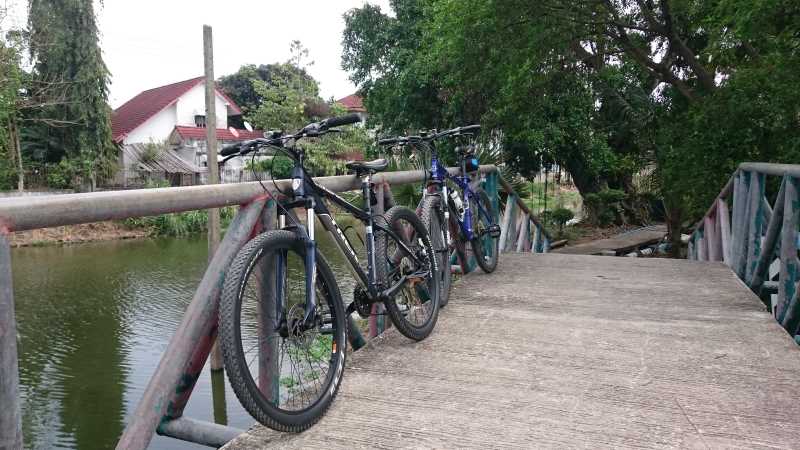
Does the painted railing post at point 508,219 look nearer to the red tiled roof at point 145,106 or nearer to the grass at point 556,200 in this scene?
the grass at point 556,200

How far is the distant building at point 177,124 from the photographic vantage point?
1096 inches

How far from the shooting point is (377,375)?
2.62m

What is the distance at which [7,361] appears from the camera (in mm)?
1249

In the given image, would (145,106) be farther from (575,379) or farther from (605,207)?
(575,379)

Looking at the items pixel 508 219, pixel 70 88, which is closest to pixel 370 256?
pixel 508 219

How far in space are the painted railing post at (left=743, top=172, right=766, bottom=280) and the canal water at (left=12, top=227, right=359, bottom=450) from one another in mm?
2754

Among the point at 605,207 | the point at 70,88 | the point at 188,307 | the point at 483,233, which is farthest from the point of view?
the point at 70,88

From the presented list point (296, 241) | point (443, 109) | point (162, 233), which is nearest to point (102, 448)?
point (296, 241)

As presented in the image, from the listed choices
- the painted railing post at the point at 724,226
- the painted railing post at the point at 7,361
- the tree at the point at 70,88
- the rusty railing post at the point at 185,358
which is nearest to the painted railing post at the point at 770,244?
the painted railing post at the point at 724,226

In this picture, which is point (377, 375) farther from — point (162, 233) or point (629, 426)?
point (162, 233)

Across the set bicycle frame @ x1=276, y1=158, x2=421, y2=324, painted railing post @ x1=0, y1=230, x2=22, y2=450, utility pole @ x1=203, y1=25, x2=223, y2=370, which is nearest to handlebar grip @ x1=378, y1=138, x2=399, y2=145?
bicycle frame @ x1=276, y1=158, x2=421, y2=324

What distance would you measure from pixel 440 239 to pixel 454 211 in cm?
45

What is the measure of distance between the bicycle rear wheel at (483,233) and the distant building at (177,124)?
22356mm

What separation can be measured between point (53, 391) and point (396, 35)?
1122 cm
